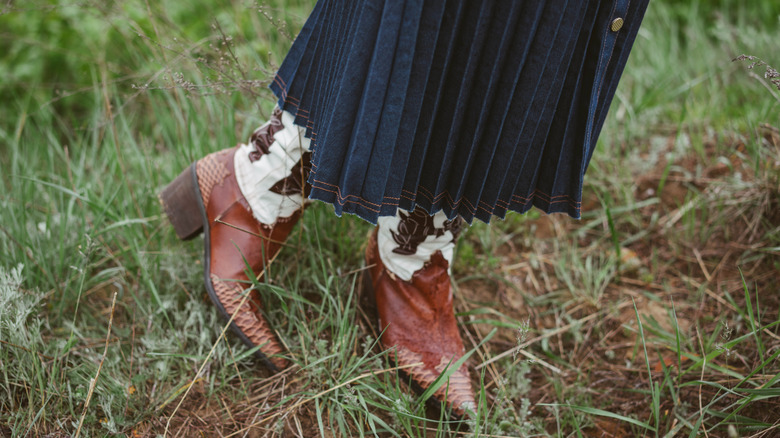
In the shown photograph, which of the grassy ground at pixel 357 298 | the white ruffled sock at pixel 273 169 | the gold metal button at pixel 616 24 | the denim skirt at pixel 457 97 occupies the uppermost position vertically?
the gold metal button at pixel 616 24

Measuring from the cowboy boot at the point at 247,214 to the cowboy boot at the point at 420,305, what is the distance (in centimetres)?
27

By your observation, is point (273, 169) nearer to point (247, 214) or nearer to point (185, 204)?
point (247, 214)

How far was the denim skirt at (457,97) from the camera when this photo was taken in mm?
905

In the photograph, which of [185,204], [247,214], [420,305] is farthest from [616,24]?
[185,204]

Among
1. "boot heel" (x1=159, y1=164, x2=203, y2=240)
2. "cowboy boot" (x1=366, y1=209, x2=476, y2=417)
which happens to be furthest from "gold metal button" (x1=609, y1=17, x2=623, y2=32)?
"boot heel" (x1=159, y1=164, x2=203, y2=240)

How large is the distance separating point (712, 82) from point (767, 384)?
1847 millimetres

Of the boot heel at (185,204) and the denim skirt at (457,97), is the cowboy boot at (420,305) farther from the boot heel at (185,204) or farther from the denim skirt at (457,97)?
Answer: the boot heel at (185,204)

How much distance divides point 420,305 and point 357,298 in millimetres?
242

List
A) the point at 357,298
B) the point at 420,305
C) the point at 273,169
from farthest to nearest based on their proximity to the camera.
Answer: the point at 357,298
the point at 420,305
the point at 273,169

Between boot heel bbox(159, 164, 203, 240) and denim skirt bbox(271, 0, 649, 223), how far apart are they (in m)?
0.47

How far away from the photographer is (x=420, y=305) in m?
1.39

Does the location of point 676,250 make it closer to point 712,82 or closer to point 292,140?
point 712,82

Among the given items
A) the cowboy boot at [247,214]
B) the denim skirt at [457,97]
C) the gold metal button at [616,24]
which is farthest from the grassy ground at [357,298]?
the gold metal button at [616,24]

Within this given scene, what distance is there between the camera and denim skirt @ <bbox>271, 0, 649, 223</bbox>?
0.91 m
